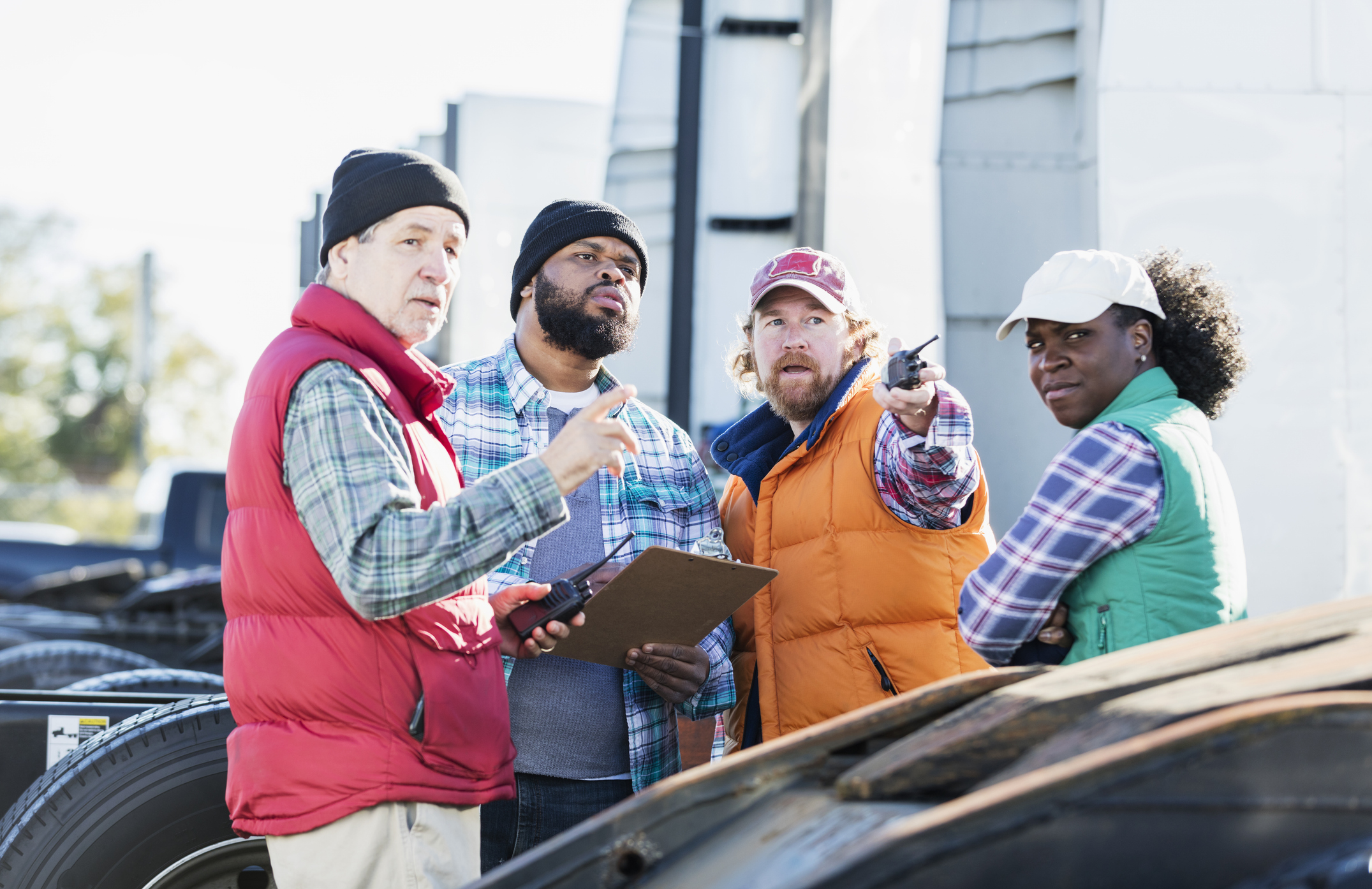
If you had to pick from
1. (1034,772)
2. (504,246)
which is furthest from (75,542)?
(1034,772)

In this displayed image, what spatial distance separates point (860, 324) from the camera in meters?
3.22

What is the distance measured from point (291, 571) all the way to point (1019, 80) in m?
4.08

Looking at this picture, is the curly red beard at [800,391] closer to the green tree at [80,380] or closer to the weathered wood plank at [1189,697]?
the weathered wood plank at [1189,697]

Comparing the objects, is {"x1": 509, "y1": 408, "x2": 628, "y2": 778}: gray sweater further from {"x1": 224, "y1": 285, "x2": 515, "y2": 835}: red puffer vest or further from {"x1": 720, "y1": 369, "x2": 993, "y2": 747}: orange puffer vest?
{"x1": 224, "y1": 285, "x2": 515, "y2": 835}: red puffer vest

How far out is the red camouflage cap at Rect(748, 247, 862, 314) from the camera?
310cm

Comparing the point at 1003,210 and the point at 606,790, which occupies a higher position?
the point at 1003,210

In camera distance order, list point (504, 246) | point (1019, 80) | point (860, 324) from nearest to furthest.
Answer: point (860, 324)
point (1019, 80)
point (504, 246)

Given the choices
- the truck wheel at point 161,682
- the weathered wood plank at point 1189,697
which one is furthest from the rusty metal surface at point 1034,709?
the truck wheel at point 161,682

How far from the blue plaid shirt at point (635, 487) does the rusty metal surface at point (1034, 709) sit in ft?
4.35

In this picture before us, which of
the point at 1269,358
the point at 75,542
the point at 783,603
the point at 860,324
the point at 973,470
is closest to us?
the point at 973,470

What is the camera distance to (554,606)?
243cm

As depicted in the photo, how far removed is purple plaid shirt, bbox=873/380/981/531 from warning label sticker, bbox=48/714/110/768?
2.22 meters

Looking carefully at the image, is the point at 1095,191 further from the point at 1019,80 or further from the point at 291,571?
the point at 291,571

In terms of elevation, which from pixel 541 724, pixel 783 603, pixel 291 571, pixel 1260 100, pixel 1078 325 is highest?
pixel 1260 100
